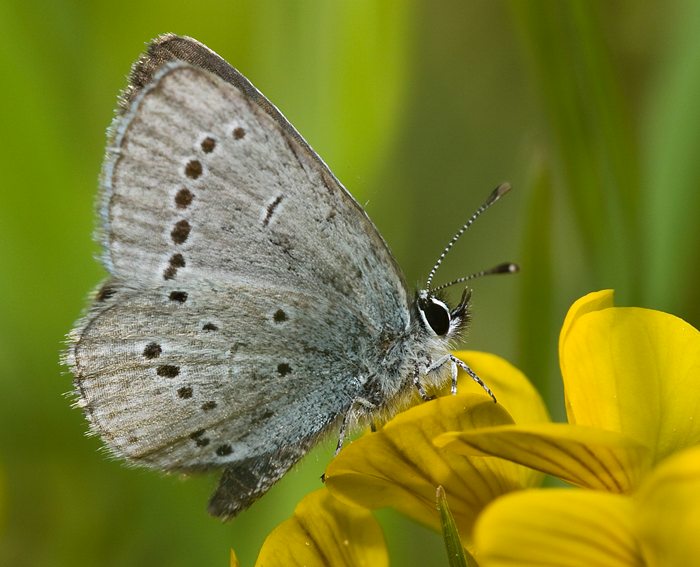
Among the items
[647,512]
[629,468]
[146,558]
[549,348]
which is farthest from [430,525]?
[146,558]

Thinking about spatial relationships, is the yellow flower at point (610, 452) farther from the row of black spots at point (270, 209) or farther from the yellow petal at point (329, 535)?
the row of black spots at point (270, 209)

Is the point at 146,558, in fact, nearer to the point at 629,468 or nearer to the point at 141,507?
the point at 141,507

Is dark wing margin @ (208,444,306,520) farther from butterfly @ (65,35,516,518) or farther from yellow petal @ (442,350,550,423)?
yellow petal @ (442,350,550,423)

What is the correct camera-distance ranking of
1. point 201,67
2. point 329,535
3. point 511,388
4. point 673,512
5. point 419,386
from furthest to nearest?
point 419,386, point 201,67, point 511,388, point 329,535, point 673,512

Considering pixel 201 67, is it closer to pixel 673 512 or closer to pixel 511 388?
pixel 511 388

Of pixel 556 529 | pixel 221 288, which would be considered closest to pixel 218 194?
pixel 221 288

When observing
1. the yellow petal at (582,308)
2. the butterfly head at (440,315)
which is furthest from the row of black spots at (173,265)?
the yellow petal at (582,308)

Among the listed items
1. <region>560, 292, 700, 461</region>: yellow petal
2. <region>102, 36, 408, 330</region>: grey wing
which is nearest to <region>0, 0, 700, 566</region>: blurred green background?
<region>102, 36, 408, 330</region>: grey wing
